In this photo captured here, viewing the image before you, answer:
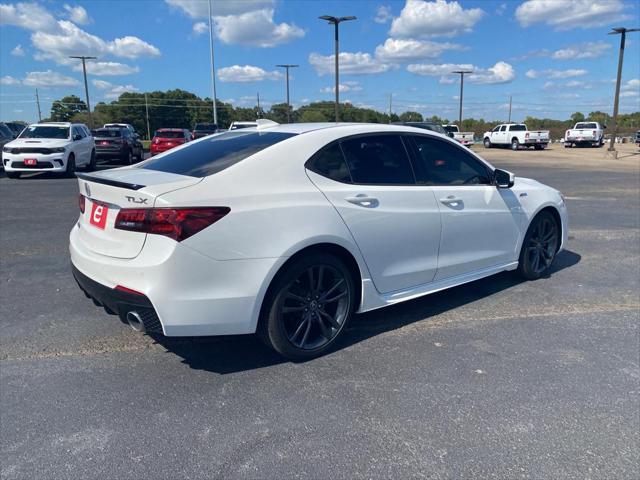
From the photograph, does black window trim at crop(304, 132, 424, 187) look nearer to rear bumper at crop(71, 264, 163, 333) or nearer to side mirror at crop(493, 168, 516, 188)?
side mirror at crop(493, 168, 516, 188)

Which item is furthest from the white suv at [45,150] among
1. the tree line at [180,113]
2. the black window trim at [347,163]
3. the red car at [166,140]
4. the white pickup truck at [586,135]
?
the tree line at [180,113]

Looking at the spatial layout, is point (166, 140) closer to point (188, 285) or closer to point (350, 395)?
point (188, 285)

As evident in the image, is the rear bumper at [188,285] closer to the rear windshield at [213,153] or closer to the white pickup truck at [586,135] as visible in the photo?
the rear windshield at [213,153]

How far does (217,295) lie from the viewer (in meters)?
3.12

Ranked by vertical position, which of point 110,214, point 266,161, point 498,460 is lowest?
point 498,460

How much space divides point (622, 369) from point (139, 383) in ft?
10.6

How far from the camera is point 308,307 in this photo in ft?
11.8

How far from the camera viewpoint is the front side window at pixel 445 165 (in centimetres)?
430

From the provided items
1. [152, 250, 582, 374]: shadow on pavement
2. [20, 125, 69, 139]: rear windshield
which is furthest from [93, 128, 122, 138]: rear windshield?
[152, 250, 582, 374]: shadow on pavement

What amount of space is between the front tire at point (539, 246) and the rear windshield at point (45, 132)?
1561 centimetres

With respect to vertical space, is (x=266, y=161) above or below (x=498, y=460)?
above

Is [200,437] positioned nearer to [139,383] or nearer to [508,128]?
[139,383]

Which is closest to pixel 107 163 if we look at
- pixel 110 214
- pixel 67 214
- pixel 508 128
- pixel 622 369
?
pixel 67 214

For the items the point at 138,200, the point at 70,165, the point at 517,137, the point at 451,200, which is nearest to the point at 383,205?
the point at 451,200
